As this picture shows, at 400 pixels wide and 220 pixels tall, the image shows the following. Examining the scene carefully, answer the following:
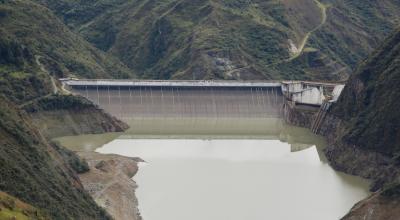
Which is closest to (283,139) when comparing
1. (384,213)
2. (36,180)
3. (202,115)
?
(202,115)

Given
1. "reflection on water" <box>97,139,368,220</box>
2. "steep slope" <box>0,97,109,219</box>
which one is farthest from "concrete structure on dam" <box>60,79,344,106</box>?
"steep slope" <box>0,97,109,219</box>

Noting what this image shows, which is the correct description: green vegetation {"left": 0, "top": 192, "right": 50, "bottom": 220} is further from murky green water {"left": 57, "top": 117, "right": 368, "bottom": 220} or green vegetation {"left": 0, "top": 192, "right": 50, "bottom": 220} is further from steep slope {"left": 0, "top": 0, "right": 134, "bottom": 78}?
steep slope {"left": 0, "top": 0, "right": 134, "bottom": 78}

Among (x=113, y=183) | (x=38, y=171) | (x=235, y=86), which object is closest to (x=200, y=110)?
(x=235, y=86)

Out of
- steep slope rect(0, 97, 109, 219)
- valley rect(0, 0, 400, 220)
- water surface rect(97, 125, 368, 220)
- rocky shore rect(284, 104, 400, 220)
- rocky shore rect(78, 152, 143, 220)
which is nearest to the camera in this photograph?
steep slope rect(0, 97, 109, 219)

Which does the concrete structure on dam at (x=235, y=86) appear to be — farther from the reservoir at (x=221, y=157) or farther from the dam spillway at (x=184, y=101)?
the reservoir at (x=221, y=157)

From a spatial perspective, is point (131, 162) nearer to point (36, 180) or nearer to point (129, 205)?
point (129, 205)

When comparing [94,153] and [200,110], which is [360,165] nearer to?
[94,153]
